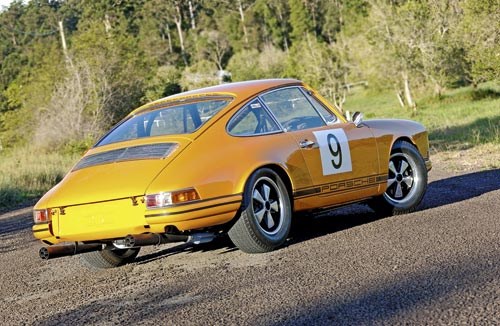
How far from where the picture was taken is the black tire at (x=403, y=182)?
7.75 meters

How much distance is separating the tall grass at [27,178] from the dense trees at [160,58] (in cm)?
903

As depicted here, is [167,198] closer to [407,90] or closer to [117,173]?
[117,173]

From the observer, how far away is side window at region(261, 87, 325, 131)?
23.1 feet

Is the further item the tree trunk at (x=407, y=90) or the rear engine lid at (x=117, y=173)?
the tree trunk at (x=407, y=90)

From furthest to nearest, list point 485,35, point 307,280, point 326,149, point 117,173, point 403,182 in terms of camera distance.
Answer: point 485,35 < point 403,182 < point 326,149 < point 117,173 < point 307,280

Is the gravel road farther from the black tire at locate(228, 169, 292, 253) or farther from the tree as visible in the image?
the tree

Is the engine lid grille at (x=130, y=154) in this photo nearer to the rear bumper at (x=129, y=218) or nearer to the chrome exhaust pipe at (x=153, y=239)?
the rear bumper at (x=129, y=218)

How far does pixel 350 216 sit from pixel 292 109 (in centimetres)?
156

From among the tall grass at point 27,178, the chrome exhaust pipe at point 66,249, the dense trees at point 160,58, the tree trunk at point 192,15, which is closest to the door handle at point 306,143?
the chrome exhaust pipe at point 66,249

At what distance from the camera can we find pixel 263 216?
20.9 ft

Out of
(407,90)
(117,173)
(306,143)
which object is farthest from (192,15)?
Result: (117,173)

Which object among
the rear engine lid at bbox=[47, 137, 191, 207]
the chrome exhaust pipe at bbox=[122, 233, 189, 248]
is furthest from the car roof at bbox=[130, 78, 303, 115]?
the chrome exhaust pipe at bbox=[122, 233, 189, 248]

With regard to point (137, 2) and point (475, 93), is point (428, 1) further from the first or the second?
point (137, 2)

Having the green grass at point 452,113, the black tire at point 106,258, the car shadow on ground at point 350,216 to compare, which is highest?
the black tire at point 106,258
